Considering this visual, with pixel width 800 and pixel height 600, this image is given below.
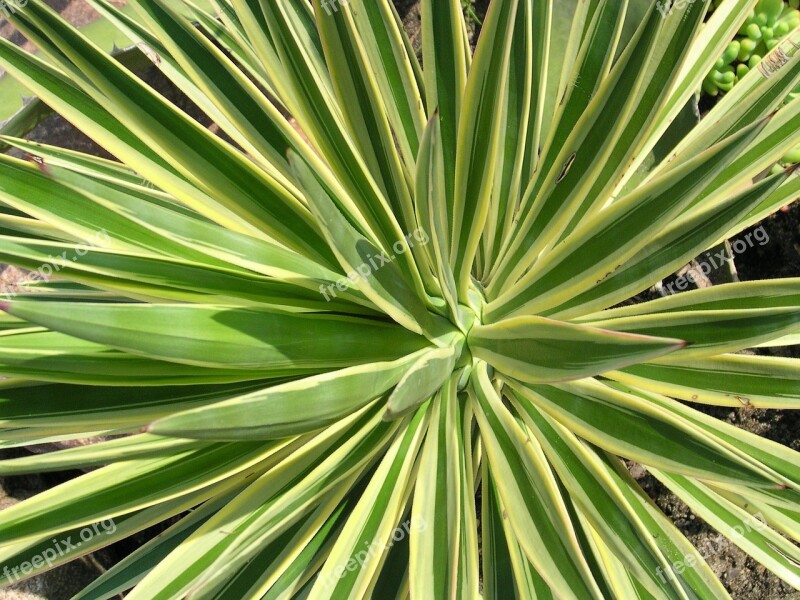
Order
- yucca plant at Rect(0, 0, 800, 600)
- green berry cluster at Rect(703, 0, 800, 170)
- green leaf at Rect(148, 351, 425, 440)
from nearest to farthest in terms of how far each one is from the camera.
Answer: green leaf at Rect(148, 351, 425, 440) → yucca plant at Rect(0, 0, 800, 600) → green berry cluster at Rect(703, 0, 800, 170)

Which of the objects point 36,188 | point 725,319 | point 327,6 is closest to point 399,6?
point 327,6

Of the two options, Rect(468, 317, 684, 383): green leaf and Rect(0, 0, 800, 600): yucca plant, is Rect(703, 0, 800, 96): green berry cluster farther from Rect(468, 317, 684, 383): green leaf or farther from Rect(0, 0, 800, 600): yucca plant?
Rect(468, 317, 684, 383): green leaf

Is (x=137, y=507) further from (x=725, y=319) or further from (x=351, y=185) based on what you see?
(x=725, y=319)

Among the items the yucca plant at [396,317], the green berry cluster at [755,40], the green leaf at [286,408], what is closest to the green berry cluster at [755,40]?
the green berry cluster at [755,40]

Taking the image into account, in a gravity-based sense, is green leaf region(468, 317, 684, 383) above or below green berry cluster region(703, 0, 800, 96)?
below

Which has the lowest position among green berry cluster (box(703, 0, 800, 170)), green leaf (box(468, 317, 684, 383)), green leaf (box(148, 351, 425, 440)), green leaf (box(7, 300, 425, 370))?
green leaf (box(468, 317, 684, 383))

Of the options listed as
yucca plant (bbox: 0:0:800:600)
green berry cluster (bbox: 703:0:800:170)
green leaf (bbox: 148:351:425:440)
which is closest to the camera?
green leaf (bbox: 148:351:425:440)

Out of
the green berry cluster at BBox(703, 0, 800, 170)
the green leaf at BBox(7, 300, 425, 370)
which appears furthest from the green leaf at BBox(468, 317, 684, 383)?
the green berry cluster at BBox(703, 0, 800, 170)
